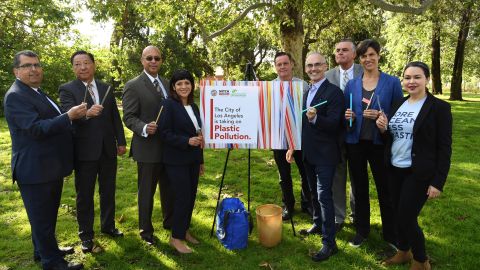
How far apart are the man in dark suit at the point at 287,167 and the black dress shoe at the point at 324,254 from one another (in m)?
0.83

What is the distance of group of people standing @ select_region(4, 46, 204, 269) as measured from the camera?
3.60 m

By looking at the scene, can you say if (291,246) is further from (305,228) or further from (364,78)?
(364,78)

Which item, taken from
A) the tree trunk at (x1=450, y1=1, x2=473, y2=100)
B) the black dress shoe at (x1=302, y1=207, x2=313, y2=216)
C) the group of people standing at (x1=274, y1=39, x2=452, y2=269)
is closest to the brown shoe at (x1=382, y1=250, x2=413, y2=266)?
the group of people standing at (x1=274, y1=39, x2=452, y2=269)

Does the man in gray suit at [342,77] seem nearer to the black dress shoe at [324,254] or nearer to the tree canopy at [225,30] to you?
the black dress shoe at [324,254]

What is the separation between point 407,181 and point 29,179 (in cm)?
381

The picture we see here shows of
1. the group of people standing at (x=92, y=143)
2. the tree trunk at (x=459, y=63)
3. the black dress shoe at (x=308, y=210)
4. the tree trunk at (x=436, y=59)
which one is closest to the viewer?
the group of people standing at (x=92, y=143)

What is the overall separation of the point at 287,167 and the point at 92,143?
2.72 meters

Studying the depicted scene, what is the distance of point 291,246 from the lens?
455cm

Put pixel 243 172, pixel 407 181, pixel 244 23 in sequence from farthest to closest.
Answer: pixel 244 23 < pixel 243 172 < pixel 407 181

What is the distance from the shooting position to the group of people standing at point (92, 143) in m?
3.60

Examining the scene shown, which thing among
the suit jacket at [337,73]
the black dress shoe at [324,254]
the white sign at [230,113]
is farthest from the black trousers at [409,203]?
the white sign at [230,113]

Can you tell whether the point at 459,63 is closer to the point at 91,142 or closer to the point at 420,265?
the point at 420,265

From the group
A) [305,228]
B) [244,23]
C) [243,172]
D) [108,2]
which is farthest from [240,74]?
[305,228]

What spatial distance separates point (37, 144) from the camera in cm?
361
